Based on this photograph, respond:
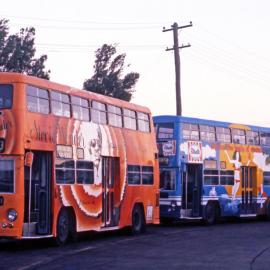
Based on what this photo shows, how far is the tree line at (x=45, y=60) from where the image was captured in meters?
42.0

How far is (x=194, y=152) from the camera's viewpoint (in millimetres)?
29562

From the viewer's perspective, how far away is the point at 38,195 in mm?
18984

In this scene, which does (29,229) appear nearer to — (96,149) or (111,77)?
(96,149)

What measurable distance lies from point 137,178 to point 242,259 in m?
8.10

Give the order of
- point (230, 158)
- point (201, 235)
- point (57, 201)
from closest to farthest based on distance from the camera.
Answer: point (57, 201)
point (201, 235)
point (230, 158)

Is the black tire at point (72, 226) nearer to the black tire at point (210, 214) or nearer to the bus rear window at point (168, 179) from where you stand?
the bus rear window at point (168, 179)

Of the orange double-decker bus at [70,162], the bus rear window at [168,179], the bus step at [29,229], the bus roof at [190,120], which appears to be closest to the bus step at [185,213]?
the bus rear window at [168,179]

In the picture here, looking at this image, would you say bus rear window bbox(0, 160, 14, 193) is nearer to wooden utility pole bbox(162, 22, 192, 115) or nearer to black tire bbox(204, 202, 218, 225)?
black tire bbox(204, 202, 218, 225)

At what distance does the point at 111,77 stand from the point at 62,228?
26909 millimetres

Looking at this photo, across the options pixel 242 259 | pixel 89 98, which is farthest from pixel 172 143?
pixel 242 259

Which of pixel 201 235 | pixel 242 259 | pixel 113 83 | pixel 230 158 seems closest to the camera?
pixel 242 259

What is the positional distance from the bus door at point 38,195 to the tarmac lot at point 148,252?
0.58 meters

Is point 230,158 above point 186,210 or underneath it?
above

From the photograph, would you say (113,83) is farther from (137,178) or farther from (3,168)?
(3,168)
